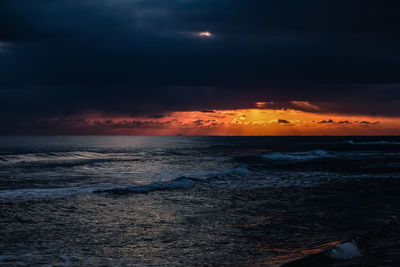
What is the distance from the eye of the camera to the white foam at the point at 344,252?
8727 millimetres

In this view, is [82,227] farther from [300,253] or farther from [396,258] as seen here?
[396,258]

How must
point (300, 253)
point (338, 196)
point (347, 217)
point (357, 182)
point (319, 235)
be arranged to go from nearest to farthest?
1. point (300, 253)
2. point (319, 235)
3. point (347, 217)
4. point (338, 196)
5. point (357, 182)

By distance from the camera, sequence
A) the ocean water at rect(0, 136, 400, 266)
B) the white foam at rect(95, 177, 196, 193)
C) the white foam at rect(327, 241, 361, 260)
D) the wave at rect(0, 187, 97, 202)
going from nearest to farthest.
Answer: the white foam at rect(327, 241, 361, 260)
the ocean water at rect(0, 136, 400, 266)
the wave at rect(0, 187, 97, 202)
the white foam at rect(95, 177, 196, 193)

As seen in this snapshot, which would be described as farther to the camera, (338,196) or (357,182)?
(357,182)

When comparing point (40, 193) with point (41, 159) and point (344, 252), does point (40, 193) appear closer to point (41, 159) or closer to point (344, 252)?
point (344, 252)

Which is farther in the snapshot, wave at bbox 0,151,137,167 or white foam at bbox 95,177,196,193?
wave at bbox 0,151,137,167

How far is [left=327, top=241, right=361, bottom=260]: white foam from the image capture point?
28.6ft

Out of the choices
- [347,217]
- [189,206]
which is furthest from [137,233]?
[347,217]

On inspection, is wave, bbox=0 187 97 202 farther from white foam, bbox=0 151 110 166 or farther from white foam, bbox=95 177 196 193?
white foam, bbox=0 151 110 166

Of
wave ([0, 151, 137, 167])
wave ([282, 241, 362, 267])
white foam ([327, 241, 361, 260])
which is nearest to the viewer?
wave ([282, 241, 362, 267])

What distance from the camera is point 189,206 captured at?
16062mm

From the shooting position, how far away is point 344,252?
8969 millimetres

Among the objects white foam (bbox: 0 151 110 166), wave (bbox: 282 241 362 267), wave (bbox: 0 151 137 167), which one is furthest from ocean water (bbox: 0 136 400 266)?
white foam (bbox: 0 151 110 166)

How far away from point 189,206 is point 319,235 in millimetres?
6656
